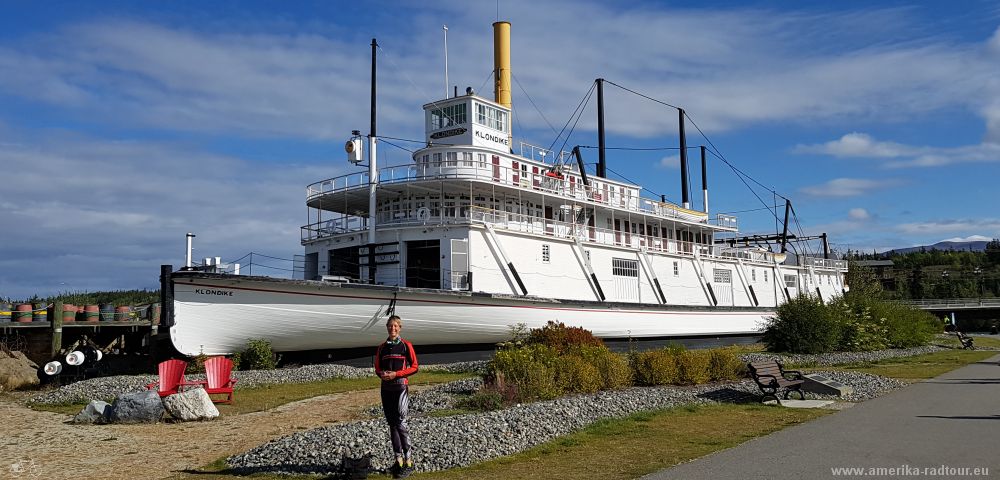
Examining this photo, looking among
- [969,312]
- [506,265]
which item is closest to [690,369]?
[506,265]

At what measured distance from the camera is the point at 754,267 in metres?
40.1

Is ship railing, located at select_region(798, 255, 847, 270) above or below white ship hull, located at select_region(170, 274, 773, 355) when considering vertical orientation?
above

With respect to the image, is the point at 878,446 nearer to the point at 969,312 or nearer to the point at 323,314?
the point at 323,314

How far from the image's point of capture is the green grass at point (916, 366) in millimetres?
17938

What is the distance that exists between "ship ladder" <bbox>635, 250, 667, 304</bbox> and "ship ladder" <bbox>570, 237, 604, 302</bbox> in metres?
3.94

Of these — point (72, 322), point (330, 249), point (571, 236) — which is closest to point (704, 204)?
point (571, 236)

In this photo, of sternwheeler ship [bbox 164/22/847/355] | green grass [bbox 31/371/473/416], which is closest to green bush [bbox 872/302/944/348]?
sternwheeler ship [bbox 164/22/847/355]

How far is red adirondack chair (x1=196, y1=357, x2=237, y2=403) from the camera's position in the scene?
14578mm

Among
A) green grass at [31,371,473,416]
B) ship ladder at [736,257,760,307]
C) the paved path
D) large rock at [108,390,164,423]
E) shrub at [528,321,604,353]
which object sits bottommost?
green grass at [31,371,473,416]

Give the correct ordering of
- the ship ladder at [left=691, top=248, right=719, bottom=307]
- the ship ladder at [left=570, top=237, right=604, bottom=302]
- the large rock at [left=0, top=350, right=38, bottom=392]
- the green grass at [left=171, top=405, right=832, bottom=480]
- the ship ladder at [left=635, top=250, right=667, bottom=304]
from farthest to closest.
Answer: the ship ladder at [left=691, top=248, right=719, bottom=307], the ship ladder at [left=635, top=250, right=667, bottom=304], the ship ladder at [left=570, top=237, right=604, bottom=302], the large rock at [left=0, top=350, right=38, bottom=392], the green grass at [left=171, top=405, right=832, bottom=480]

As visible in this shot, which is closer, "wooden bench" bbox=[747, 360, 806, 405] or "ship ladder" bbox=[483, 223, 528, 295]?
"wooden bench" bbox=[747, 360, 806, 405]

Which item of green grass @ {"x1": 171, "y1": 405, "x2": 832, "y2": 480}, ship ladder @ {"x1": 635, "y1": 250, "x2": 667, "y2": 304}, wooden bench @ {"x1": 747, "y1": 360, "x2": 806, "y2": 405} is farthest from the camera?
ship ladder @ {"x1": 635, "y1": 250, "x2": 667, "y2": 304}

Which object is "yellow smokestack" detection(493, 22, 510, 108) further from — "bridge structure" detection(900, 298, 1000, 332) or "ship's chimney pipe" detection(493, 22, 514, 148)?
"bridge structure" detection(900, 298, 1000, 332)

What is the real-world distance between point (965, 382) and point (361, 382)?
1389 centimetres
